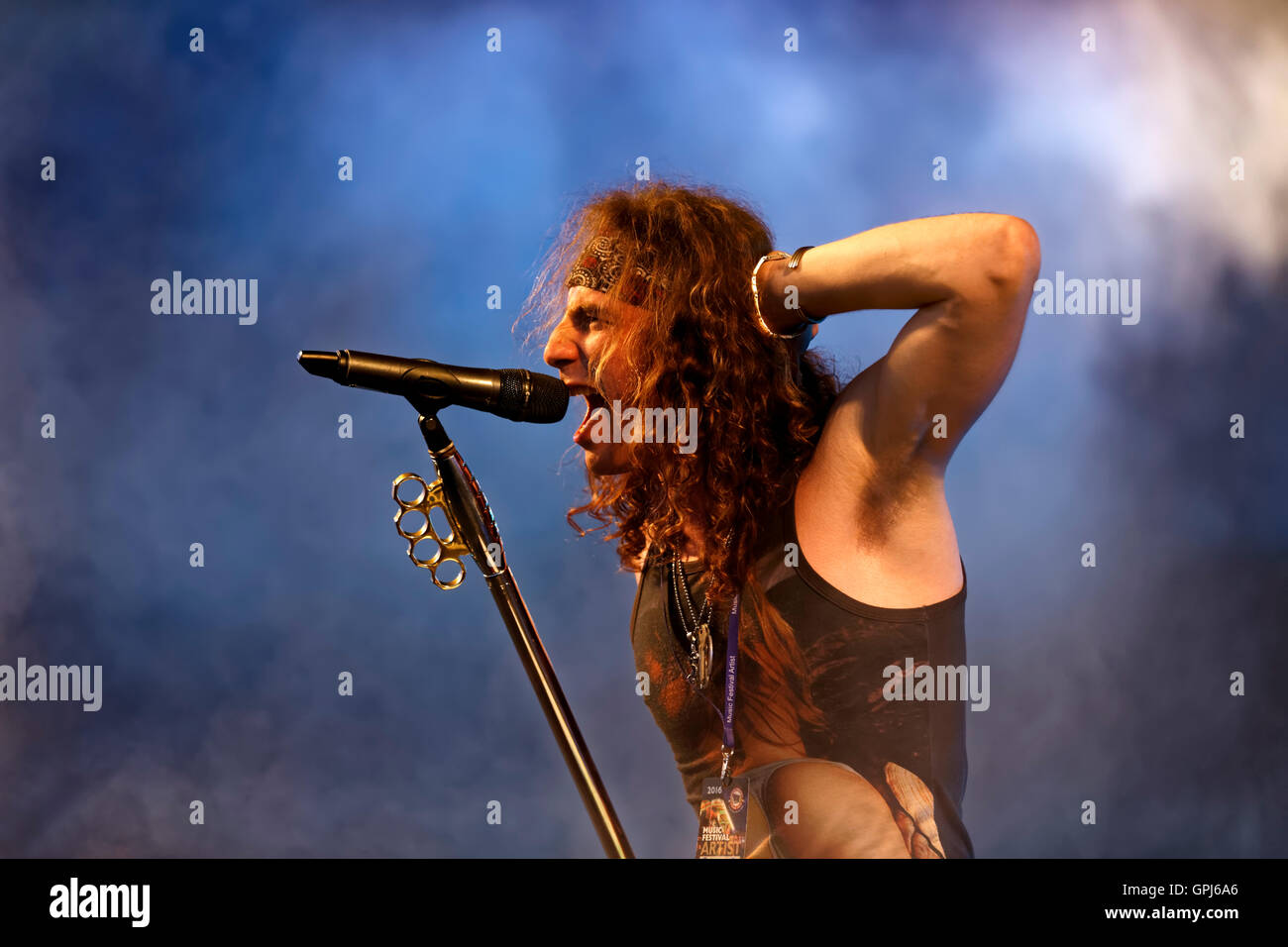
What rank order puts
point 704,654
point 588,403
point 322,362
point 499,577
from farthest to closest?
point 588,403 < point 704,654 < point 499,577 < point 322,362

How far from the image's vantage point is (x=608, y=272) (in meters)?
1.69

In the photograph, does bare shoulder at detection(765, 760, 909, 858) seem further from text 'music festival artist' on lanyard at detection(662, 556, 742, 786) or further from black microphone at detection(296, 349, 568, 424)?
black microphone at detection(296, 349, 568, 424)

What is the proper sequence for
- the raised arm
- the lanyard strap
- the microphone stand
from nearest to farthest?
the raised arm < the microphone stand < the lanyard strap

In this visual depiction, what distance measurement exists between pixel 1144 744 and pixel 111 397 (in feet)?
9.34

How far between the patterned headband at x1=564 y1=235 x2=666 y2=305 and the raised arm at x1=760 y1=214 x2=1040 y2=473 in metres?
0.28

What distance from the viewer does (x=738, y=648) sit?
5.12 ft

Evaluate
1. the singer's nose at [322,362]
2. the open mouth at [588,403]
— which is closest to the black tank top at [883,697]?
the open mouth at [588,403]

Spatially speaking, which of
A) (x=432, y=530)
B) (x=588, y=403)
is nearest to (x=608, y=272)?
(x=588, y=403)

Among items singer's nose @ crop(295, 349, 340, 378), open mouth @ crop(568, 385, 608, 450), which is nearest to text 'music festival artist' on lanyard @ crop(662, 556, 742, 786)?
open mouth @ crop(568, 385, 608, 450)

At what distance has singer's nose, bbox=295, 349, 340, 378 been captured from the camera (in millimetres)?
1329

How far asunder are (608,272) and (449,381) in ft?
1.40

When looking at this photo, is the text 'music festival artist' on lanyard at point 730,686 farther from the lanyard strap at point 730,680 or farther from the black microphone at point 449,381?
the black microphone at point 449,381

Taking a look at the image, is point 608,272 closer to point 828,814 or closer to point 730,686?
point 730,686

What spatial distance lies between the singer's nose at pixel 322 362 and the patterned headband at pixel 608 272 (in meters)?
0.49
